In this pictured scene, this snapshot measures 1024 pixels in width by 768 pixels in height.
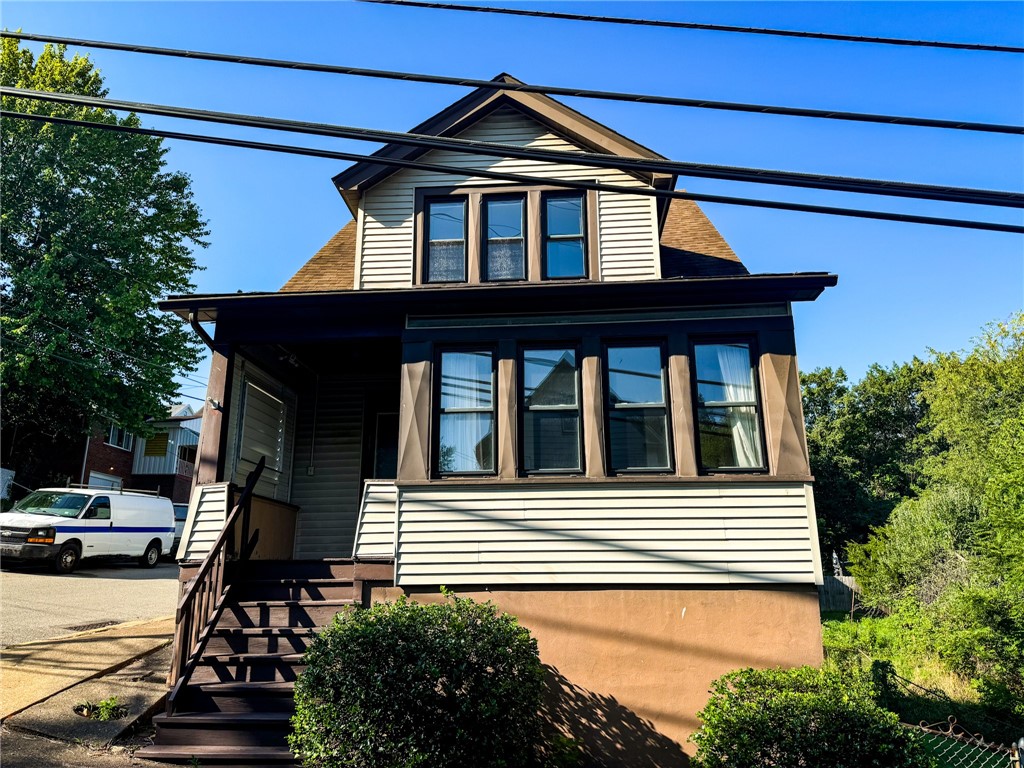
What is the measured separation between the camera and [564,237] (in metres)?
10.2

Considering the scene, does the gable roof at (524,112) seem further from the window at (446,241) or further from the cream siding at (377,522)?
the cream siding at (377,522)

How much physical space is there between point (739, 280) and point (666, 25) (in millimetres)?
4105

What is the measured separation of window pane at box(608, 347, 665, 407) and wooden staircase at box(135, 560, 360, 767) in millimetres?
3574

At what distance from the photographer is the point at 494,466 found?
9.00 metres

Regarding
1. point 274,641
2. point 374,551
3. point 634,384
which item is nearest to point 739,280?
point 634,384

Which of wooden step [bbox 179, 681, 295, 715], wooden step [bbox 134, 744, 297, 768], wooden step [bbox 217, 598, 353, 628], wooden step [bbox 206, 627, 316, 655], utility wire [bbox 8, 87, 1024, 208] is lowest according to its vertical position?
wooden step [bbox 134, 744, 297, 768]

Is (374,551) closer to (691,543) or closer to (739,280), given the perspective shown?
(691,543)

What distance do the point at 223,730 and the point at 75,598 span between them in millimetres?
8714

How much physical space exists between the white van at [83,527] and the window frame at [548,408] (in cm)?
1310

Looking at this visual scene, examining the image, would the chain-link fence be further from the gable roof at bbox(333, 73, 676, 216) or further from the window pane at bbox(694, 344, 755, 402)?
the gable roof at bbox(333, 73, 676, 216)

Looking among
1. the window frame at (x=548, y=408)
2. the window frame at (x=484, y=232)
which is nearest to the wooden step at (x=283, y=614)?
the window frame at (x=548, y=408)

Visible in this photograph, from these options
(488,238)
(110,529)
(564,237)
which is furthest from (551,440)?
(110,529)

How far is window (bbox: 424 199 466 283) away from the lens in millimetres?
10203

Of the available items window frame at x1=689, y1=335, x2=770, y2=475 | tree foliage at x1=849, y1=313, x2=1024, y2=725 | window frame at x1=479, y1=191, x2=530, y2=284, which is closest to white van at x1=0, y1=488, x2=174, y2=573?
window frame at x1=479, y1=191, x2=530, y2=284
